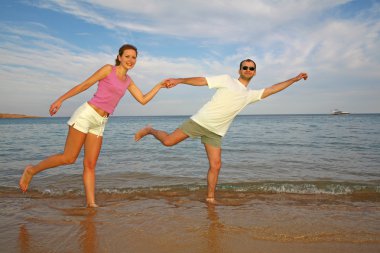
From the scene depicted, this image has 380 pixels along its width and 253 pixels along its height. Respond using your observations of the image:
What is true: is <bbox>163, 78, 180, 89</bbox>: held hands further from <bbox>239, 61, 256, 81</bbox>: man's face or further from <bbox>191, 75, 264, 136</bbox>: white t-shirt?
<bbox>239, 61, 256, 81</bbox>: man's face

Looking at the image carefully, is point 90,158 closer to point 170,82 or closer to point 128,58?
point 128,58

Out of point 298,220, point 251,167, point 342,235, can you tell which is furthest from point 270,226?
point 251,167

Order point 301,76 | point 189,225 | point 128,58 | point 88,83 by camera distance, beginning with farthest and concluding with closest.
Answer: point 301,76
point 128,58
point 88,83
point 189,225

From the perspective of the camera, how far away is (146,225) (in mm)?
4082

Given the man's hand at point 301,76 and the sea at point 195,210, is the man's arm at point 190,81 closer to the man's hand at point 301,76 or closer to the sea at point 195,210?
the man's hand at point 301,76

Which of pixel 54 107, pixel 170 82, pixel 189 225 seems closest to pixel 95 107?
pixel 54 107

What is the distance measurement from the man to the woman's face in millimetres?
751

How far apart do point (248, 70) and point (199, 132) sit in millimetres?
1319

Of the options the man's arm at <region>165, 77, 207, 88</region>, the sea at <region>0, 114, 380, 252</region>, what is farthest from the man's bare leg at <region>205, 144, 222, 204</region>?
the man's arm at <region>165, 77, 207, 88</region>

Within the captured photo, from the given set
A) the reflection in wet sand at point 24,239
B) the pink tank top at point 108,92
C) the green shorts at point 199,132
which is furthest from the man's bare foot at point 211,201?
the reflection in wet sand at point 24,239

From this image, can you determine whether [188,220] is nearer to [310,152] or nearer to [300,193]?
[300,193]

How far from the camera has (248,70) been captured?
527cm

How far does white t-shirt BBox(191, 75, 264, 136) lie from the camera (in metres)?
5.16

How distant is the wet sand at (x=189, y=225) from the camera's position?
3.37 meters
